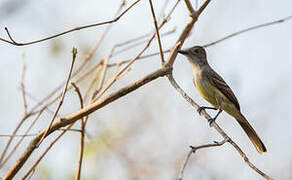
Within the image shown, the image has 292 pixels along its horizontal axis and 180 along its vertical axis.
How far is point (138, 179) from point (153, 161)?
322 millimetres

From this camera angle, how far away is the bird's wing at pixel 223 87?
535 cm

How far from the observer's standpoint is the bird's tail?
4500 millimetres

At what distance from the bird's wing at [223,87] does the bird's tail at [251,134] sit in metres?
0.19

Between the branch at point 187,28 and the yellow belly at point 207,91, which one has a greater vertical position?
the yellow belly at point 207,91

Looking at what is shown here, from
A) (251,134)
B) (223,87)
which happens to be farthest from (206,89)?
(251,134)

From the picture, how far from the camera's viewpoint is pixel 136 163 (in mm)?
5727

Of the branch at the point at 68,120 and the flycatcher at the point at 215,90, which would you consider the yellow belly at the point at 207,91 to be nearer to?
the flycatcher at the point at 215,90

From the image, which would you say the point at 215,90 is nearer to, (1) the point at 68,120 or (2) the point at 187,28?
(2) the point at 187,28

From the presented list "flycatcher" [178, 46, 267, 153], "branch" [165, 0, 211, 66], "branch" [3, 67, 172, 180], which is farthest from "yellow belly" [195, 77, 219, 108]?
"branch" [3, 67, 172, 180]

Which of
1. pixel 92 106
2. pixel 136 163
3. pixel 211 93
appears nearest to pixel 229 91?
pixel 211 93

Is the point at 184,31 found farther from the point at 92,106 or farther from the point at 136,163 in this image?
the point at 136,163

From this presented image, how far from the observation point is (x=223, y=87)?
17.8 feet

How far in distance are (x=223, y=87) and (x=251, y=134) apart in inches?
32.4

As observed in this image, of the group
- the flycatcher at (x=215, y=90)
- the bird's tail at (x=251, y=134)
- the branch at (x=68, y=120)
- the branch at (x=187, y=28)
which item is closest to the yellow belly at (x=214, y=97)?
the flycatcher at (x=215, y=90)
